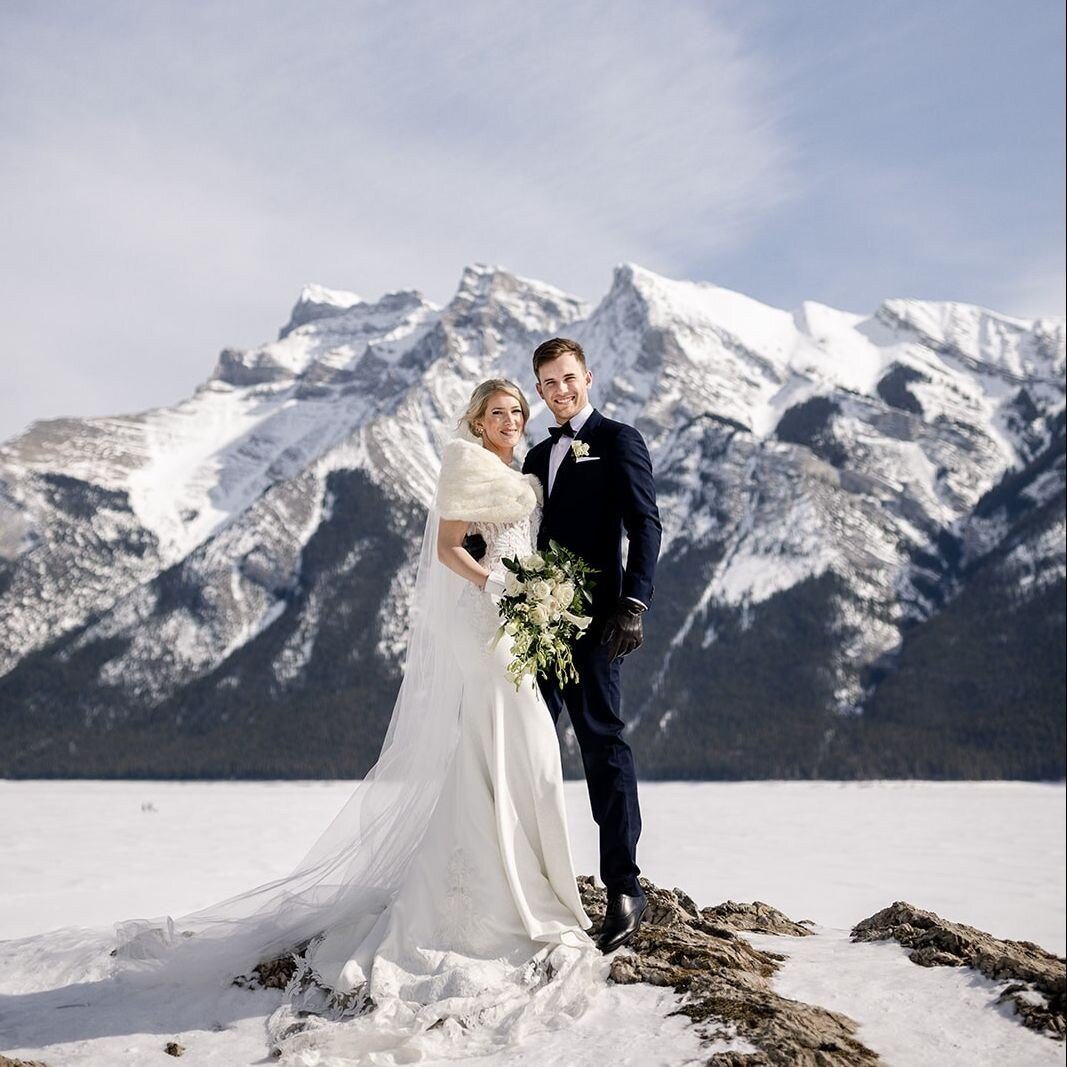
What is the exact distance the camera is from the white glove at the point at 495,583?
6641 millimetres

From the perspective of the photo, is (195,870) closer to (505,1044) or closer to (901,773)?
(505,1044)

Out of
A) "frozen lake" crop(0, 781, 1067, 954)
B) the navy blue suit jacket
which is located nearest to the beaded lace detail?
the navy blue suit jacket

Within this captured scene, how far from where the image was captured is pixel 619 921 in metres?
6.52

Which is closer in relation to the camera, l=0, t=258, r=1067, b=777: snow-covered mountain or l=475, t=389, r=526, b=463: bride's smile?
l=475, t=389, r=526, b=463: bride's smile

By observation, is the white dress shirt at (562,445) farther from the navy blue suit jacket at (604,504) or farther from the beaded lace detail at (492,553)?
the beaded lace detail at (492,553)

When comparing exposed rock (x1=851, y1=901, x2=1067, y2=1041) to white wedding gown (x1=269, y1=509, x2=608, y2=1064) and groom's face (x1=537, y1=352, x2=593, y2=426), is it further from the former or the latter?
groom's face (x1=537, y1=352, x2=593, y2=426)

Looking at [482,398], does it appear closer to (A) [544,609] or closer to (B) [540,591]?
(B) [540,591]

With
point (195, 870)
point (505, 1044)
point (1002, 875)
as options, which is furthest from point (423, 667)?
point (1002, 875)

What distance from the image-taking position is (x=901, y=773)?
104750 millimetres

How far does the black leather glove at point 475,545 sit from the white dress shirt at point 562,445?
1.74 feet

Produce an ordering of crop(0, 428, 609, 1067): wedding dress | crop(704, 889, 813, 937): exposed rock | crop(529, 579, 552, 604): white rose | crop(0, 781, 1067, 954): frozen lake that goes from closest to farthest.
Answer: crop(0, 428, 609, 1067): wedding dress, crop(529, 579, 552, 604): white rose, crop(704, 889, 813, 937): exposed rock, crop(0, 781, 1067, 954): frozen lake

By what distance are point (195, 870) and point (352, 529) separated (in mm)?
143388

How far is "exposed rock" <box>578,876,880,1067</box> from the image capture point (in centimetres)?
490

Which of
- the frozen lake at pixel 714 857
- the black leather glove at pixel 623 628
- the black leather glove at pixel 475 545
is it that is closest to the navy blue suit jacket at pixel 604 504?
the black leather glove at pixel 623 628
